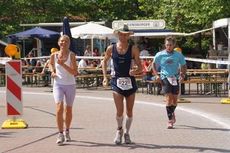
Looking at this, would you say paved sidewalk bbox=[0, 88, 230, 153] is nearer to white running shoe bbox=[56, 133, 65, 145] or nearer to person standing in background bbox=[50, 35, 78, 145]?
white running shoe bbox=[56, 133, 65, 145]

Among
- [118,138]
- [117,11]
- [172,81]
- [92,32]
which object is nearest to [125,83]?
[118,138]

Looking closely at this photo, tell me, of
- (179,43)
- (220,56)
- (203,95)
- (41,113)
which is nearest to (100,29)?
(220,56)

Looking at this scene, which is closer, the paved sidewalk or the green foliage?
the paved sidewalk

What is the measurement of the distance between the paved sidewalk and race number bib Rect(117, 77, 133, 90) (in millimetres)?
945

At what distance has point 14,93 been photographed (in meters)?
12.4

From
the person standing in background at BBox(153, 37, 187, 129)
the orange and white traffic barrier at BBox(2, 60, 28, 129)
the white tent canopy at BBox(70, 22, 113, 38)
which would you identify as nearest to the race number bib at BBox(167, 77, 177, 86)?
the person standing in background at BBox(153, 37, 187, 129)

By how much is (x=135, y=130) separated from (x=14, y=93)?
105 inches

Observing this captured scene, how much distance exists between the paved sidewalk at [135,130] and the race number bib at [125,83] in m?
0.95

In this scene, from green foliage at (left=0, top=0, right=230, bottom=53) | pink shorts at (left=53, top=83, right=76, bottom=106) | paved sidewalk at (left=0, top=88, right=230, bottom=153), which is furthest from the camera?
green foliage at (left=0, top=0, right=230, bottom=53)

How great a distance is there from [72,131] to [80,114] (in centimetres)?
323

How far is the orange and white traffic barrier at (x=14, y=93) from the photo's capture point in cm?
1233

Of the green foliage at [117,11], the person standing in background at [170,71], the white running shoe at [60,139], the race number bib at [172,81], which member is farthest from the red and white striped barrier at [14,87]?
the green foliage at [117,11]

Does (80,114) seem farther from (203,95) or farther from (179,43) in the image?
(179,43)

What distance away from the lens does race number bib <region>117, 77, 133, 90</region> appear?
989 cm
